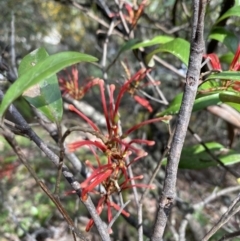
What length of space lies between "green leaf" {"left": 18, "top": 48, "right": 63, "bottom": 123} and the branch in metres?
0.21

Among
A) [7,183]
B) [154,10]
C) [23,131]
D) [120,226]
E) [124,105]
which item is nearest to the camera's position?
[23,131]

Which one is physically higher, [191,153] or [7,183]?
[7,183]

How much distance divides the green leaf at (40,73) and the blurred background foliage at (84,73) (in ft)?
3.39

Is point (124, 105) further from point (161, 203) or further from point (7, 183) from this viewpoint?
point (161, 203)

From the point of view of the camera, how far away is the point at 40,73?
556 millimetres

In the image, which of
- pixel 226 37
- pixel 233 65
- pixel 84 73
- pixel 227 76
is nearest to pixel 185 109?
pixel 227 76

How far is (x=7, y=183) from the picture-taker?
10.6 ft

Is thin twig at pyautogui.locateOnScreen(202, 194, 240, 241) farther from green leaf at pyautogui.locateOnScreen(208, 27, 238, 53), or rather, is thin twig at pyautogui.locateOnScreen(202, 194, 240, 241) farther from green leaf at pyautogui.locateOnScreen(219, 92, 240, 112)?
green leaf at pyautogui.locateOnScreen(208, 27, 238, 53)

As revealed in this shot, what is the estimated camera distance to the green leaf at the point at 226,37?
1.17m

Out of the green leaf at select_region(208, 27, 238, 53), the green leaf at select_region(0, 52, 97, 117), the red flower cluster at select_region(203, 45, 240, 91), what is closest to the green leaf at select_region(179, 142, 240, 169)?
the green leaf at select_region(208, 27, 238, 53)

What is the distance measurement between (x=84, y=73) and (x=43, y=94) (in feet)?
10.6

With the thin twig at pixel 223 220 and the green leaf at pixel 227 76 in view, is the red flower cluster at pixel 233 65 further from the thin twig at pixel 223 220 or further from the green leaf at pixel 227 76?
the thin twig at pixel 223 220

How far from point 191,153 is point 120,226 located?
136 cm

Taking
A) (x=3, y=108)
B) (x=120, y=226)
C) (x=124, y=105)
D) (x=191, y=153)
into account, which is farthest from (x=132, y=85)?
(x=124, y=105)
